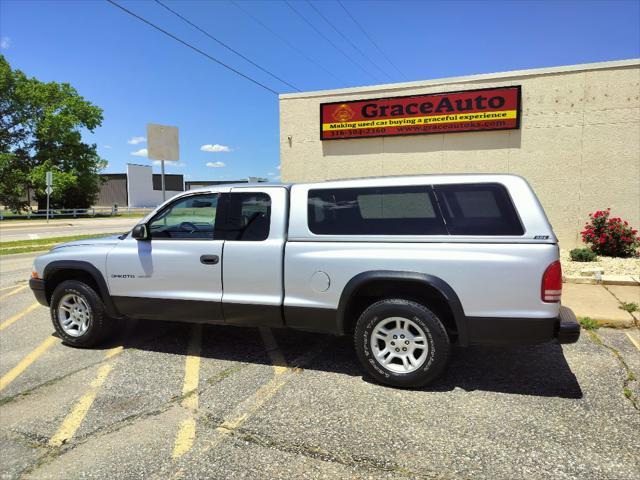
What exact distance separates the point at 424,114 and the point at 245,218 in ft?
25.2

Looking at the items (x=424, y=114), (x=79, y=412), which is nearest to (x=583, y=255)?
(x=424, y=114)

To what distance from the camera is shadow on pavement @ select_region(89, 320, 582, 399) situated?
156 inches

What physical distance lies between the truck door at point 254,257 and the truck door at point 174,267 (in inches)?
5.0

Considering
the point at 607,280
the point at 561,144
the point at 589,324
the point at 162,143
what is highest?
the point at 162,143

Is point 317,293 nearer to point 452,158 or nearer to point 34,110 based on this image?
point 452,158

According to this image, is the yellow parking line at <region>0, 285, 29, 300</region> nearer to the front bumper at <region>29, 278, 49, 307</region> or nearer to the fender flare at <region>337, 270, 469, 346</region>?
the front bumper at <region>29, 278, 49, 307</region>

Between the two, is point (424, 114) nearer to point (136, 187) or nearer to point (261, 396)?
point (261, 396)

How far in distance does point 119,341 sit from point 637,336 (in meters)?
6.12

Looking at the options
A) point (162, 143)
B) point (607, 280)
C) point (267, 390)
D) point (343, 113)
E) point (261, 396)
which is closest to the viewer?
point (261, 396)

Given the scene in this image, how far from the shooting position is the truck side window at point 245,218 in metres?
4.33

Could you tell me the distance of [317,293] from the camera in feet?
13.3

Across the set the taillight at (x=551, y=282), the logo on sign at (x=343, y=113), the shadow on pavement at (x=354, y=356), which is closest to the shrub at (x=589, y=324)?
the shadow on pavement at (x=354, y=356)

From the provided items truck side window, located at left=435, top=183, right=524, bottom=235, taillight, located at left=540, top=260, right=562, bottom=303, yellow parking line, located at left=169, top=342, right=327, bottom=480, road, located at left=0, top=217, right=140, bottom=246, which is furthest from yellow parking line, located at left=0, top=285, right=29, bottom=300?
road, located at left=0, top=217, right=140, bottom=246

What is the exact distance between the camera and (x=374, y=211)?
13.5 feet
